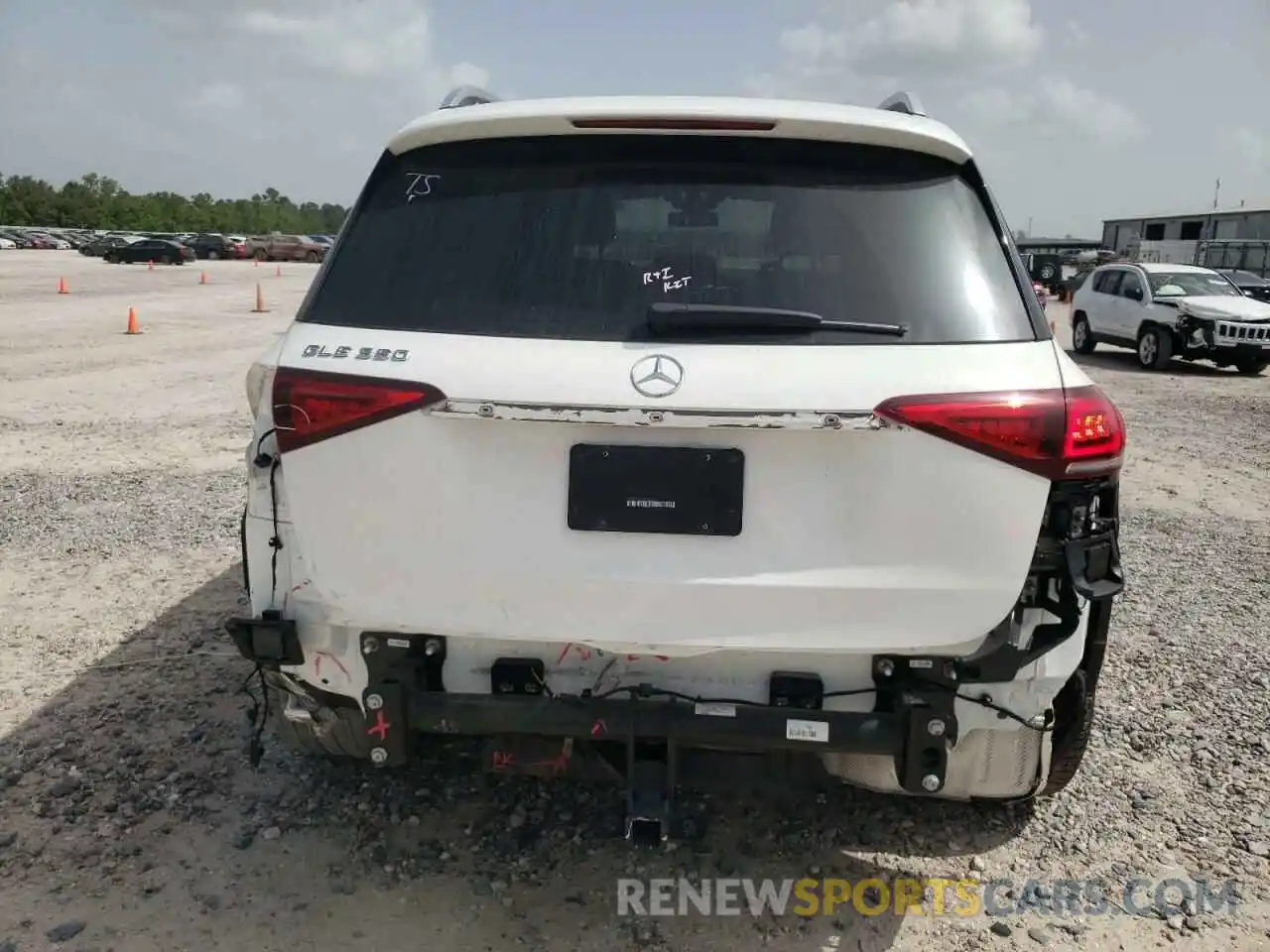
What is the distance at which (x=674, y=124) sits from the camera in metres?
2.52

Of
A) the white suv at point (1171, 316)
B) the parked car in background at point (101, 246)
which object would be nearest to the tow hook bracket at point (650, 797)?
the white suv at point (1171, 316)

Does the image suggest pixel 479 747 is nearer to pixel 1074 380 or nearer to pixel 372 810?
pixel 372 810

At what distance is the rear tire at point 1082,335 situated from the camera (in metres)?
19.2

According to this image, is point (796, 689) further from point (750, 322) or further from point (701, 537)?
point (750, 322)

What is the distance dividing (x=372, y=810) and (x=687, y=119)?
2325mm

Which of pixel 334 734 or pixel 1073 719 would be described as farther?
pixel 334 734

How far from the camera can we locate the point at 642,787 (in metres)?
2.50

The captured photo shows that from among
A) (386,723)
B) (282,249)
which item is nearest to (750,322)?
(386,723)

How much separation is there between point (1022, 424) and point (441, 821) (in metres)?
2.15

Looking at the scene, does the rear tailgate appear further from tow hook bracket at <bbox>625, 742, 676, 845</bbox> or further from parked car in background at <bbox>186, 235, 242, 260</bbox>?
parked car in background at <bbox>186, 235, 242, 260</bbox>

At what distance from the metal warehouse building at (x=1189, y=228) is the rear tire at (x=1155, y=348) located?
1737 inches

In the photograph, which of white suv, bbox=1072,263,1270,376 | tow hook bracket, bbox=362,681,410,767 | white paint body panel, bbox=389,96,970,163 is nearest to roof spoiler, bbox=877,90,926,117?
white paint body panel, bbox=389,96,970,163

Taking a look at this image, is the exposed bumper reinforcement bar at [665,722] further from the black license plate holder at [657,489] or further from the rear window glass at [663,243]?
the rear window glass at [663,243]

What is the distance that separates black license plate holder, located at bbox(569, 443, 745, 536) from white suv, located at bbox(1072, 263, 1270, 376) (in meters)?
16.8
